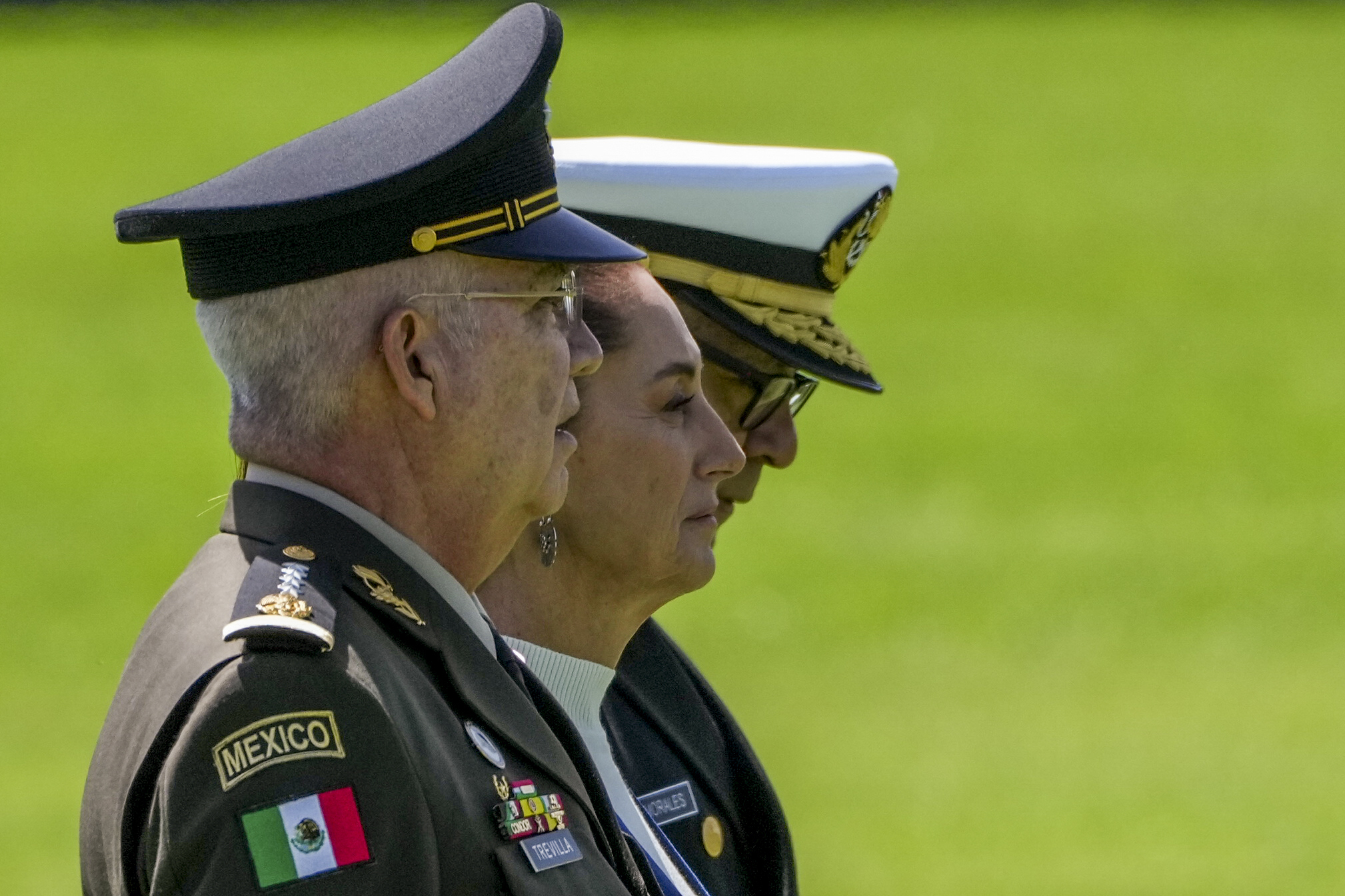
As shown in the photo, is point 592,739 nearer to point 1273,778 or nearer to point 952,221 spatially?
point 1273,778

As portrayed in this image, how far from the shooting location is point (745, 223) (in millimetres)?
3770

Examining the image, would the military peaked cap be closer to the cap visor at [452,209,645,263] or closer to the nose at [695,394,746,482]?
the cap visor at [452,209,645,263]

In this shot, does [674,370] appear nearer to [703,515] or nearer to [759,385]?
[703,515]

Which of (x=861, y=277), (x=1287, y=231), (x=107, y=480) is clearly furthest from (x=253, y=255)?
(x=1287, y=231)

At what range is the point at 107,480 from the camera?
1800 cm

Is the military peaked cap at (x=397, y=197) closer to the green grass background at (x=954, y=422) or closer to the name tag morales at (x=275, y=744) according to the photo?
the name tag morales at (x=275, y=744)

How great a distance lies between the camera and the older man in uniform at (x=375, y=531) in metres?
2.01

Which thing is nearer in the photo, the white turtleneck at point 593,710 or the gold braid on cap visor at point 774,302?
the white turtleneck at point 593,710

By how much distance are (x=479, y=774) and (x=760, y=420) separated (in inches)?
63.3

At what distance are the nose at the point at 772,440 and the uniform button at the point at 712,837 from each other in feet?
2.13

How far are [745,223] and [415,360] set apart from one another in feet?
5.10

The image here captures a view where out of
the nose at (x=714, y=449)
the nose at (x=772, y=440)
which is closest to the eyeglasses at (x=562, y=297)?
the nose at (x=714, y=449)

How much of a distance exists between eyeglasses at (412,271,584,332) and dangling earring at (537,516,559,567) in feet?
1.81

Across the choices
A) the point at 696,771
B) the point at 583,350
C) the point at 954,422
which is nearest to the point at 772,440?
the point at 696,771
